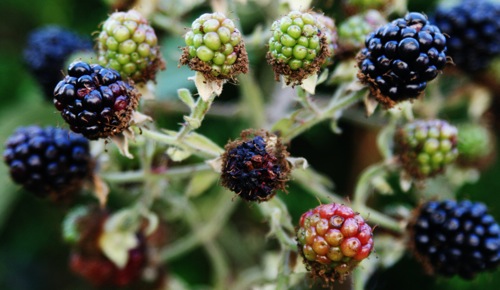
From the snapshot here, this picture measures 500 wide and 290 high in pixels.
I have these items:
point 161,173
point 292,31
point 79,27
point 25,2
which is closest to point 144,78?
point 161,173

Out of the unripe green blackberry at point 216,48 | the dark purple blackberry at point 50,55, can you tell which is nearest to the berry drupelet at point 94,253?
the dark purple blackberry at point 50,55

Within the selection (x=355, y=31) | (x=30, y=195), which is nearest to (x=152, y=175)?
(x=355, y=31)

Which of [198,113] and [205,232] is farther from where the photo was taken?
[205,232]

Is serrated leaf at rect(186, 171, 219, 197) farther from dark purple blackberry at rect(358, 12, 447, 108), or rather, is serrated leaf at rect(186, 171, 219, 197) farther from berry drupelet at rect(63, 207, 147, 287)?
dark purple blackberry at rect(358, 12, 447, 108)

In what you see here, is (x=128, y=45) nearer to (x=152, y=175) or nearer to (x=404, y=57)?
(x=152, y=175)

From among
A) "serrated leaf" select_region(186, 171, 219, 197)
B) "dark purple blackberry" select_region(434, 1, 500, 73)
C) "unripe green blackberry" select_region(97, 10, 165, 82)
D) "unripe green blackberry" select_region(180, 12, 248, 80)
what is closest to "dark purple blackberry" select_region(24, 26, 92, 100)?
"unripe green blackberry" select_region(97, 10, 165, 82)

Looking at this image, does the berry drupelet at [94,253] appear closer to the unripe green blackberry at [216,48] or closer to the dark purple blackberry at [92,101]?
the dark purple blackberry at [92,101]

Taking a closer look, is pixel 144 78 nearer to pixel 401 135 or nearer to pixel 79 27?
pixel 401 135
